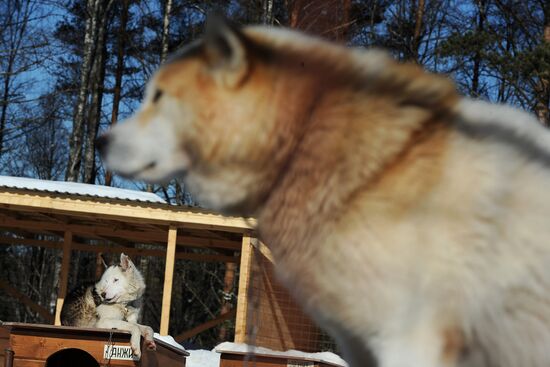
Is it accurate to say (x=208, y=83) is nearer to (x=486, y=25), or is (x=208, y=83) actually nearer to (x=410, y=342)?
(x=410, y=342)

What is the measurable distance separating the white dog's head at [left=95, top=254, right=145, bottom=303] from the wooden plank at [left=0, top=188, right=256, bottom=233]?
344 centimetres

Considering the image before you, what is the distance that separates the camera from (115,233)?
15906 millimetres

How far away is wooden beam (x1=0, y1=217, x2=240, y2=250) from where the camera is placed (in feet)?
50.5

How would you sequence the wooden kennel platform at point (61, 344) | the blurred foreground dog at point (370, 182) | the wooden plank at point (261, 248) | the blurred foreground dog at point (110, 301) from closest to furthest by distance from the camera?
the blurred foreground dog at point (370, 182) → the wooden plank at point (261, 248) → the wooden kennel platform at point (61, 344) → the blurred foreground dog at point (110, 301)

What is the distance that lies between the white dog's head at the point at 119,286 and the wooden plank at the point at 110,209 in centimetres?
344

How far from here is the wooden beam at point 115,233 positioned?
1541 cm

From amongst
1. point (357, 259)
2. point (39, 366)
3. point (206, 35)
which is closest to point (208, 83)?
point (206, 35)

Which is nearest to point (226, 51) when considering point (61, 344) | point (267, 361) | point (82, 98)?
point (267, 361)

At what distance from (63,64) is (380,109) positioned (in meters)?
21.4

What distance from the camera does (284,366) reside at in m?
7.14

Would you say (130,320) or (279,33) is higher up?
(279,33)

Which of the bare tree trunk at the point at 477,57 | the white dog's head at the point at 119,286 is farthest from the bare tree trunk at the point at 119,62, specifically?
the white dog's head at the point at 119,286

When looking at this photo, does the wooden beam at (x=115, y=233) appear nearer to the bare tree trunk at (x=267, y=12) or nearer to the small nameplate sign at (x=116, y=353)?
the bare tree trunk at (x=267, y=12)

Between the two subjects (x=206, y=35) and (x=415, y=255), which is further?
(x=206, y=35)
